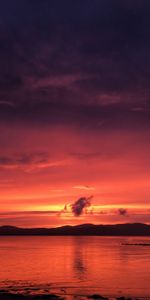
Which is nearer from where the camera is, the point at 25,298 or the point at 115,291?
the point at 25,298

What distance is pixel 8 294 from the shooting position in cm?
4578

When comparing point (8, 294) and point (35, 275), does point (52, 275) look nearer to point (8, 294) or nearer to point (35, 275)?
point (35, 275)

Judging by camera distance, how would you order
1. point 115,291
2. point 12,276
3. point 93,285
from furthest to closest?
point 12,276 < point 93,285 < point 115,291

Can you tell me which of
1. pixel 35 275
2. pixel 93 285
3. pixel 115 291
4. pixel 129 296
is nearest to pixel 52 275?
pixel 35 275

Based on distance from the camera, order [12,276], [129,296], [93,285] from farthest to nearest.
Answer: [12,276] < [93,285] < [129,296]

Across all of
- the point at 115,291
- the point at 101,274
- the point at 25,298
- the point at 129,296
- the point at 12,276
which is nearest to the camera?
the point at 25,298

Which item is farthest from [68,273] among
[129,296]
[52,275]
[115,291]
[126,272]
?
[129,296]

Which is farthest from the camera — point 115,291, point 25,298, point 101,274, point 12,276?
point 101,274

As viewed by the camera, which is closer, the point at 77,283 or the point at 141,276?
the point at 77,283

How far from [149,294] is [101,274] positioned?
22802mm

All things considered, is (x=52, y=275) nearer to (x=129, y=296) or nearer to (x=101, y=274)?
(x=101, y=274)

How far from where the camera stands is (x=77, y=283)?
5938cm

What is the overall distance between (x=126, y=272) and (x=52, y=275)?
1367 cm

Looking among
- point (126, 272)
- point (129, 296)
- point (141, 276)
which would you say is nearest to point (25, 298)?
point (129, 296)
